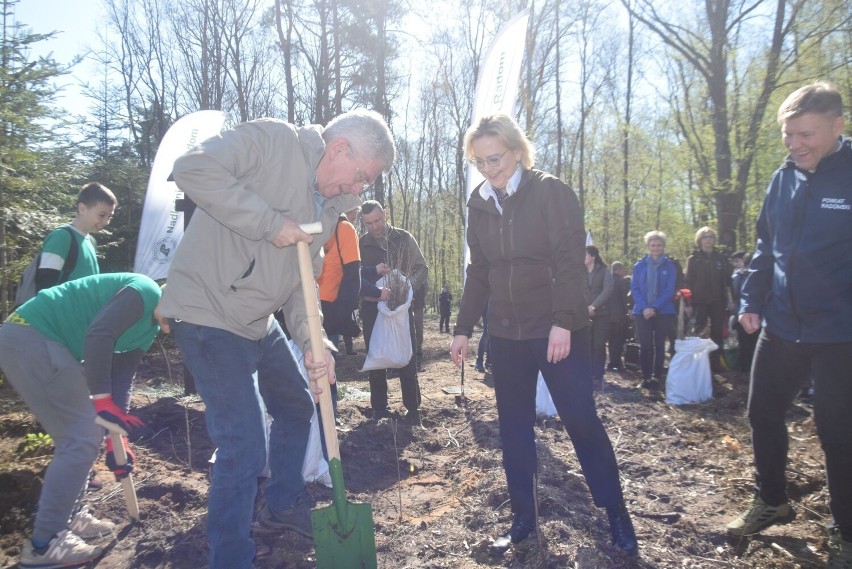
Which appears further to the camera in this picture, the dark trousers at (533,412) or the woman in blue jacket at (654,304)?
the woman in blue jacket at (654,304)

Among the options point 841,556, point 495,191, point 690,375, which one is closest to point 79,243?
point 495,191

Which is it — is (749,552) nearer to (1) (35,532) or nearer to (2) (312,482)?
(2) (312,482)

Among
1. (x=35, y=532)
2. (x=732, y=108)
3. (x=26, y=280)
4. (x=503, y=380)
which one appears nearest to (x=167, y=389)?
(x=26, y=280)

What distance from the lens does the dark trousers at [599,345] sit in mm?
7059

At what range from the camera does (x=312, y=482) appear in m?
3.57

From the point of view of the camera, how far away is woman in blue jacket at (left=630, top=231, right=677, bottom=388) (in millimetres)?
6789

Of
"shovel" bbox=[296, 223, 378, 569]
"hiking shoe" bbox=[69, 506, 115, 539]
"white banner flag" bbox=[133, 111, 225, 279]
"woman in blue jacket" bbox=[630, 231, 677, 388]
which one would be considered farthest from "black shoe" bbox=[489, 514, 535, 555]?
"white banner flag" bbox=[133, 111, 225, 279]

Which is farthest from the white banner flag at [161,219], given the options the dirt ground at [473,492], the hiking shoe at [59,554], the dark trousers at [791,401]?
the dark trousers at [791,401]

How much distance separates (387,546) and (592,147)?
80.3 feet

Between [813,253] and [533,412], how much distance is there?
1.43 meters

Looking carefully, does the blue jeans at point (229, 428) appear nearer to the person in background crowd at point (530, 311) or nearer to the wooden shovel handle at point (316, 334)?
the wooden shovel handle at point (316, 334)

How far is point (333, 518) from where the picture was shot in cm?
232

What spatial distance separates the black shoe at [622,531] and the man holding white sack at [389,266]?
2728 mm

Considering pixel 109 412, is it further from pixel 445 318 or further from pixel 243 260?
pixel 445 318
